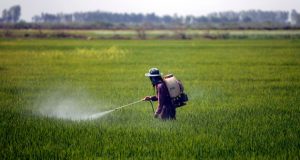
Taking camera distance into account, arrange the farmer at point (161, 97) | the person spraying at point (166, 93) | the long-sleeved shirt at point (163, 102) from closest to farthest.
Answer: the person spraying at point (166, 93)
the farmer at point (161, 97)
the long-sleeved shirt at point (163, 102)

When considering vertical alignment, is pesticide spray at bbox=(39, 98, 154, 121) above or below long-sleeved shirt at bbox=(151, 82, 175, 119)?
below

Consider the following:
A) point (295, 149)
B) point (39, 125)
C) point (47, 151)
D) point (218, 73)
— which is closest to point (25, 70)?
point (218, 73)

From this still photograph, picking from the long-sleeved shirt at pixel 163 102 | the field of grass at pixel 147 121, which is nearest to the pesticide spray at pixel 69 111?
the field of grass at pixel 147 121

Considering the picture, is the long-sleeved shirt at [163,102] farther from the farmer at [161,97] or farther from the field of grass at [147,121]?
the field of grass at [147,121]

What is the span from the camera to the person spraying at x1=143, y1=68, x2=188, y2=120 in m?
8.13

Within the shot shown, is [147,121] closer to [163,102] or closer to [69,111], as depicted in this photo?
[163,102]

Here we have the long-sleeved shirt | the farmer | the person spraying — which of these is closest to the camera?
the person spraying

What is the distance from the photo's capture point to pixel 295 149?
23.5 feet

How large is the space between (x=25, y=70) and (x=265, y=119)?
14047mm

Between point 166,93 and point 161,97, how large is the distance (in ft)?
0.37

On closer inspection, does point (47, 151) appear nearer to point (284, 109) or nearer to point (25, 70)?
point (284, 109)

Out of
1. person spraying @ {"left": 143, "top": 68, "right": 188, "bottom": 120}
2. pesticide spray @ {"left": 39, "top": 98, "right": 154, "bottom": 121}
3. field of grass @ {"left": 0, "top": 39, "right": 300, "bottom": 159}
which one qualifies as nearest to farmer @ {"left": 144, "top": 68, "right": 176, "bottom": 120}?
person spraying @ {"left": 143, "top": 68, "right": 188, "bottom": 120}

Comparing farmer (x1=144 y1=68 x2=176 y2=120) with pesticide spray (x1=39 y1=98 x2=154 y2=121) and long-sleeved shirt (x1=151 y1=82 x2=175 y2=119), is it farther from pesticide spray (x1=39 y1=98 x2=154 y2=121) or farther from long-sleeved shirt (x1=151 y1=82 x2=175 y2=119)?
pesticide spray (x1=39 y1=98 x2=154 y2=121)

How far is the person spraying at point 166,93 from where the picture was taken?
8133 millimetres
